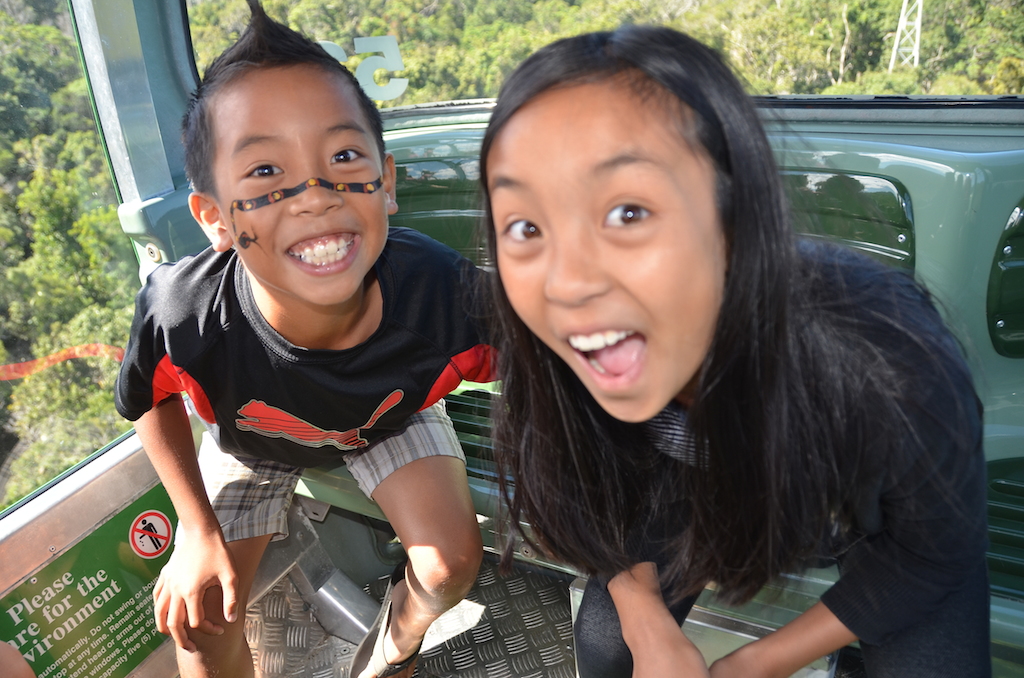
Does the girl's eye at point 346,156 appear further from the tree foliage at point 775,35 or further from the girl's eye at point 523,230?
the girl's eye at point 523,230

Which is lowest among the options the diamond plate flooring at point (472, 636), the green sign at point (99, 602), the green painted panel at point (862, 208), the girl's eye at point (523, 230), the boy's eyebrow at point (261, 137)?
the diamond plate flooring at point (472, 636)

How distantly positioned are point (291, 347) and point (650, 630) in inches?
30.2

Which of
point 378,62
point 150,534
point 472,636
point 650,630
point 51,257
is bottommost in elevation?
point 472,636

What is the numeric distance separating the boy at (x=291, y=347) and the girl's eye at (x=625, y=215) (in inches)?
23.8

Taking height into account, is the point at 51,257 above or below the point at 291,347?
below

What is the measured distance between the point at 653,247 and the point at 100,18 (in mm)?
1622

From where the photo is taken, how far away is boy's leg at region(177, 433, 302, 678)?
1.53 metres

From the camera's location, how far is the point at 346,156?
1260mm

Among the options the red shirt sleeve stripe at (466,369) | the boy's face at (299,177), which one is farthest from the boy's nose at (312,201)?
the red shirt sleeve stripe at (466,369)

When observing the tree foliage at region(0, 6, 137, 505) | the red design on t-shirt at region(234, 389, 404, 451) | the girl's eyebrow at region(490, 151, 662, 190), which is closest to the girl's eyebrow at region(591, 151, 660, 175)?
the girl's eyebrow at region(490, 151, 662, 190)

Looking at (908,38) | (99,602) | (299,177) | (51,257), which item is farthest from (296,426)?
(908,38)

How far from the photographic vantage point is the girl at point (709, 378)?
0.77 metres

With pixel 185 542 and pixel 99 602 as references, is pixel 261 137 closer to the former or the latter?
pixel 185 542

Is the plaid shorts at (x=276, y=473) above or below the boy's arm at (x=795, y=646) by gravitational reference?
below
